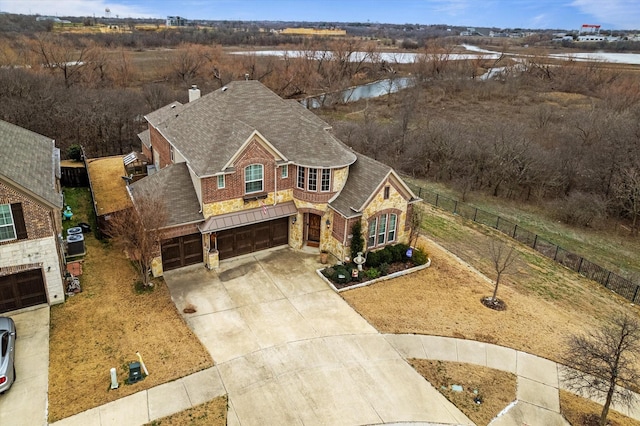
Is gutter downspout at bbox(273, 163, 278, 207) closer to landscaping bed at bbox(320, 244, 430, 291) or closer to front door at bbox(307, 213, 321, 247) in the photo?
front door at bbox(307, 213, 321, 247)

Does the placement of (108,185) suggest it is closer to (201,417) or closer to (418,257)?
(418,257)

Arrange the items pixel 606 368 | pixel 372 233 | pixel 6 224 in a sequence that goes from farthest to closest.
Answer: pixel 372 233, pixel 6 224, pixel 606 368

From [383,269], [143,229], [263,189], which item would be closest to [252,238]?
[263,189]

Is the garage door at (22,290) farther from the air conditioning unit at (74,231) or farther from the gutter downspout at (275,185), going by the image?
the gutter downspout at (275,185)

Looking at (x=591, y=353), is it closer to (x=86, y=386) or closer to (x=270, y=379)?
(x=270, y=379)

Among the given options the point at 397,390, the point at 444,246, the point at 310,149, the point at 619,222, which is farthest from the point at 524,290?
the point at 619,222
